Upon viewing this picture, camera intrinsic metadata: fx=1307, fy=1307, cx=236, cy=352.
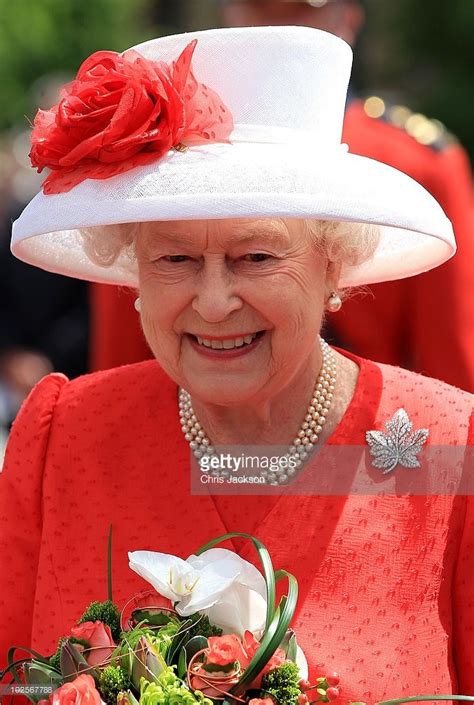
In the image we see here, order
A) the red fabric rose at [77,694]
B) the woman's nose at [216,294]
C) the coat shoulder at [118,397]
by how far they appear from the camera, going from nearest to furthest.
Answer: the red fabric rose at [77,694], the woman's nose at [216,294], the coat shoulder at [118,397]

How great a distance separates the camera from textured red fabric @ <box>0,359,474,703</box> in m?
2.54

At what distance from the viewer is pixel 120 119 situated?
2357mm

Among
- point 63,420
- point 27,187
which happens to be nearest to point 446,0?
point 27,187

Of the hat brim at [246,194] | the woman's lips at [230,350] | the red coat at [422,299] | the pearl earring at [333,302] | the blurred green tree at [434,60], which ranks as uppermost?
the hat brim at [246,194]

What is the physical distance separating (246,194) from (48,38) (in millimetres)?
22803

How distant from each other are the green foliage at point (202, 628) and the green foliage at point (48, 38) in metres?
20.9

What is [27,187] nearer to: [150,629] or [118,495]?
[118,495]

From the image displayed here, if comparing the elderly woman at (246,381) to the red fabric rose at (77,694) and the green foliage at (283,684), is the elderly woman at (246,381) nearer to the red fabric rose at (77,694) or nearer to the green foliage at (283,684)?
the green foliage at (283,684)

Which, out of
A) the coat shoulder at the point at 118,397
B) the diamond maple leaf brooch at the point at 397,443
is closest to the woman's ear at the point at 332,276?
the diamond maple leaf brooch at the point at 397,443

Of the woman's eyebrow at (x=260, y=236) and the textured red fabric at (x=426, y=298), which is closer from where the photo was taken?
the woman's eyebrow at (x=260, y=236)

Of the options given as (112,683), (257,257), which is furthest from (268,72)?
(112,683)

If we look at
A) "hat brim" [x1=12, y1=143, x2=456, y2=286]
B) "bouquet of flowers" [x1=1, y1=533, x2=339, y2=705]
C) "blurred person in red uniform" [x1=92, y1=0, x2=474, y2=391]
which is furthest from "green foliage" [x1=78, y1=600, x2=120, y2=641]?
"blurred person in red uniform" [x1=92, y1=0, x2=474, y2=391]

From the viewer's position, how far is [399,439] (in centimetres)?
269

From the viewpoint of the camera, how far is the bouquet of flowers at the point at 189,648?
2.04 metres
